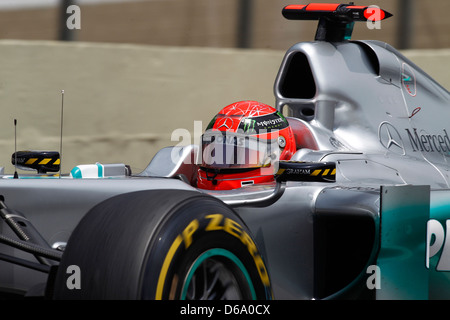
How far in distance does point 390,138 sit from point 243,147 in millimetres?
1084

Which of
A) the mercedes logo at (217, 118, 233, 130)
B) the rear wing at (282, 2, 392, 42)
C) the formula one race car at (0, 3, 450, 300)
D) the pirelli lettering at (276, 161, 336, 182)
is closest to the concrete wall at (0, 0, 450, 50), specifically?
the formula one race car at (0, 3, 450, 300)

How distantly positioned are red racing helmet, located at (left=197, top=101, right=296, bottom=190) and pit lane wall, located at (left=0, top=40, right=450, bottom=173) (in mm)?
3051

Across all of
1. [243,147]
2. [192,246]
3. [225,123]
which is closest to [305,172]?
[243,147]

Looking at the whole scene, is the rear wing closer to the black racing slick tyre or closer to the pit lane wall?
the black racing slick tyre

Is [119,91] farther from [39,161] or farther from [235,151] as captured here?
[235,151]

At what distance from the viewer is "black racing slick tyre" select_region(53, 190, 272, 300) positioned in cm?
240

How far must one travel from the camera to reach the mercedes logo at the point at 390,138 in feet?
15.0

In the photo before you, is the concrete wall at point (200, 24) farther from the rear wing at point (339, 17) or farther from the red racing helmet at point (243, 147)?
the red racing helmet at point (243, 147)

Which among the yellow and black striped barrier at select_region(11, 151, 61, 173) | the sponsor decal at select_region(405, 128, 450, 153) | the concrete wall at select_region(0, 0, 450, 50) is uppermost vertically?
the concrete wall at select_region(0, 0, 450, 50)

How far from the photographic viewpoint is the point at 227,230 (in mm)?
2711

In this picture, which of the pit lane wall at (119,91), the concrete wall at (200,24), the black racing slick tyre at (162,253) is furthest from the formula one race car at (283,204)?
the concrete wall at (200,24)
